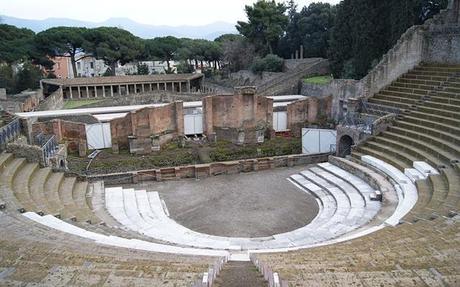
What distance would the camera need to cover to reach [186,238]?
34.6ft

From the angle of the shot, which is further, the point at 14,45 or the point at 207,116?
the point at 14,45

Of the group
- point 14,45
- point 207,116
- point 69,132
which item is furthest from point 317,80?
point 14,45

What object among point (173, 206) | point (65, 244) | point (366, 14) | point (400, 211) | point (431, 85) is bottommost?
point (173, 206)

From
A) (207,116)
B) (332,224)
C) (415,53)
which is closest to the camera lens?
(332,224)

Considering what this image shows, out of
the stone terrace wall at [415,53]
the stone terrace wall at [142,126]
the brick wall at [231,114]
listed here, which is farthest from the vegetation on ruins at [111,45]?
the stone terrace wall at [415,53]

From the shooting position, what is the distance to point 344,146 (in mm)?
18016

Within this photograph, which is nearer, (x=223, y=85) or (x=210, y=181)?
(x=210, y=181)

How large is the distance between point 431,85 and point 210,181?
11325 mm

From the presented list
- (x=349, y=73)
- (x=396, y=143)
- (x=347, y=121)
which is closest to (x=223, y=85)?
(x=349, y=73)

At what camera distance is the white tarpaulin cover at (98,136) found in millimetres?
19406

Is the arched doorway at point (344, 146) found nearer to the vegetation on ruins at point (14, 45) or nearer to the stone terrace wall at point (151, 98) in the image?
the stone terrace wall at point (151, 98)

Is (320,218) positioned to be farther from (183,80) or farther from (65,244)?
(183,80)

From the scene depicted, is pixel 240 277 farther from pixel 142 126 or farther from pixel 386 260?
pixel 142 126

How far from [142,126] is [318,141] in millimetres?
9266
